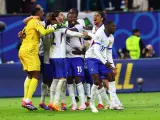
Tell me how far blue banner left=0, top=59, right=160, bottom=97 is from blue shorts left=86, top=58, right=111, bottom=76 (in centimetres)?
669

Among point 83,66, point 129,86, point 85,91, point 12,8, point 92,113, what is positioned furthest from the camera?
point 12,8

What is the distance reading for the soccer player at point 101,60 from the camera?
18.2 metres

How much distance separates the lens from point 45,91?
19719mm

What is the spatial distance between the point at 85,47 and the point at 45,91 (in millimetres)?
1544

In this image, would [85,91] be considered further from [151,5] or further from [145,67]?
[151,5]

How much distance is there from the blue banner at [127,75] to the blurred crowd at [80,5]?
3.83 m

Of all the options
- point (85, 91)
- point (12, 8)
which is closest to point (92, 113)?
point (85, 91)

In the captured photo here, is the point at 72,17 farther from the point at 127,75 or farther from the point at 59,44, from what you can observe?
the point at 127,75

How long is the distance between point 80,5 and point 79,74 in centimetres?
1034

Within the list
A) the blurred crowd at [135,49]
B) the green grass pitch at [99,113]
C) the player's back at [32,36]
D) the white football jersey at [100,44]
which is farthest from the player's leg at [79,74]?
the blurred crowd at [135,49]

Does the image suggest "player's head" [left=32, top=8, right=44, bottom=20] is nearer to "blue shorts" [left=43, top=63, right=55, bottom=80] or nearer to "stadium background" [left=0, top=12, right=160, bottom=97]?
"blue shorts" [left=43, top=63, right=55, bottom=80]

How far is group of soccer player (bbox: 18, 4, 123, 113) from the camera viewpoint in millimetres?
18375

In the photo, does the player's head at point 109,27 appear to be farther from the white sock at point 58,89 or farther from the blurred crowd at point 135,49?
the blurred crowd at point 135,49

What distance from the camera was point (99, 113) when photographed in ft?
58.0
